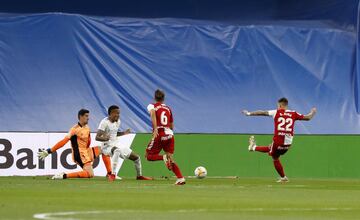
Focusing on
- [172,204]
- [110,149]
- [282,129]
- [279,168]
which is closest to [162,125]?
[110,149]

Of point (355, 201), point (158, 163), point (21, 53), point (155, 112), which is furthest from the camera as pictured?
point (21, 53)

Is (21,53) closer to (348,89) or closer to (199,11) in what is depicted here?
(199,11)

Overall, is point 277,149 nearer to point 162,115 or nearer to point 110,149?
point 162,115

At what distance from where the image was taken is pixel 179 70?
32281 mm

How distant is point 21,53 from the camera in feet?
102

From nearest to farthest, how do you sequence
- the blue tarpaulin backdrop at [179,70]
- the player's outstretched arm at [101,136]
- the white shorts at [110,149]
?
the player's outstretched arm at [101,136] → the white shorts at [110,149] → the blue tarpaulin backdrop at [179,70]

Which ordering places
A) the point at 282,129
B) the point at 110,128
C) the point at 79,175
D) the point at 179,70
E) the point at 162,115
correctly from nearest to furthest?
the point at 162,115 → the point at 79,175 → the point at 110,128 → the point at 282,129 → the point at 179,70

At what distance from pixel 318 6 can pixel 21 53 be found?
32.3ft

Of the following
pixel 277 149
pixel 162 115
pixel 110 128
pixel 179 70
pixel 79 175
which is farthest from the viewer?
pixel 179 70

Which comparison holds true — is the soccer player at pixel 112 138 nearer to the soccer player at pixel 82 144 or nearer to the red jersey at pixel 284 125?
the soccer player at pixel 82 144

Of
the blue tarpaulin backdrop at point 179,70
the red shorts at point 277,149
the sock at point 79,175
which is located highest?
the blue tarpaulin backdrop at point 179,70

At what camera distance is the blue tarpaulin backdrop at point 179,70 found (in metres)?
30.7

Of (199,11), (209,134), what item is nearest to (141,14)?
(199,11)

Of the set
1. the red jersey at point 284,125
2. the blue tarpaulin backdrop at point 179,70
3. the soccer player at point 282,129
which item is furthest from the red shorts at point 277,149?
the blue tarpaulin backdrop at point 179,70
